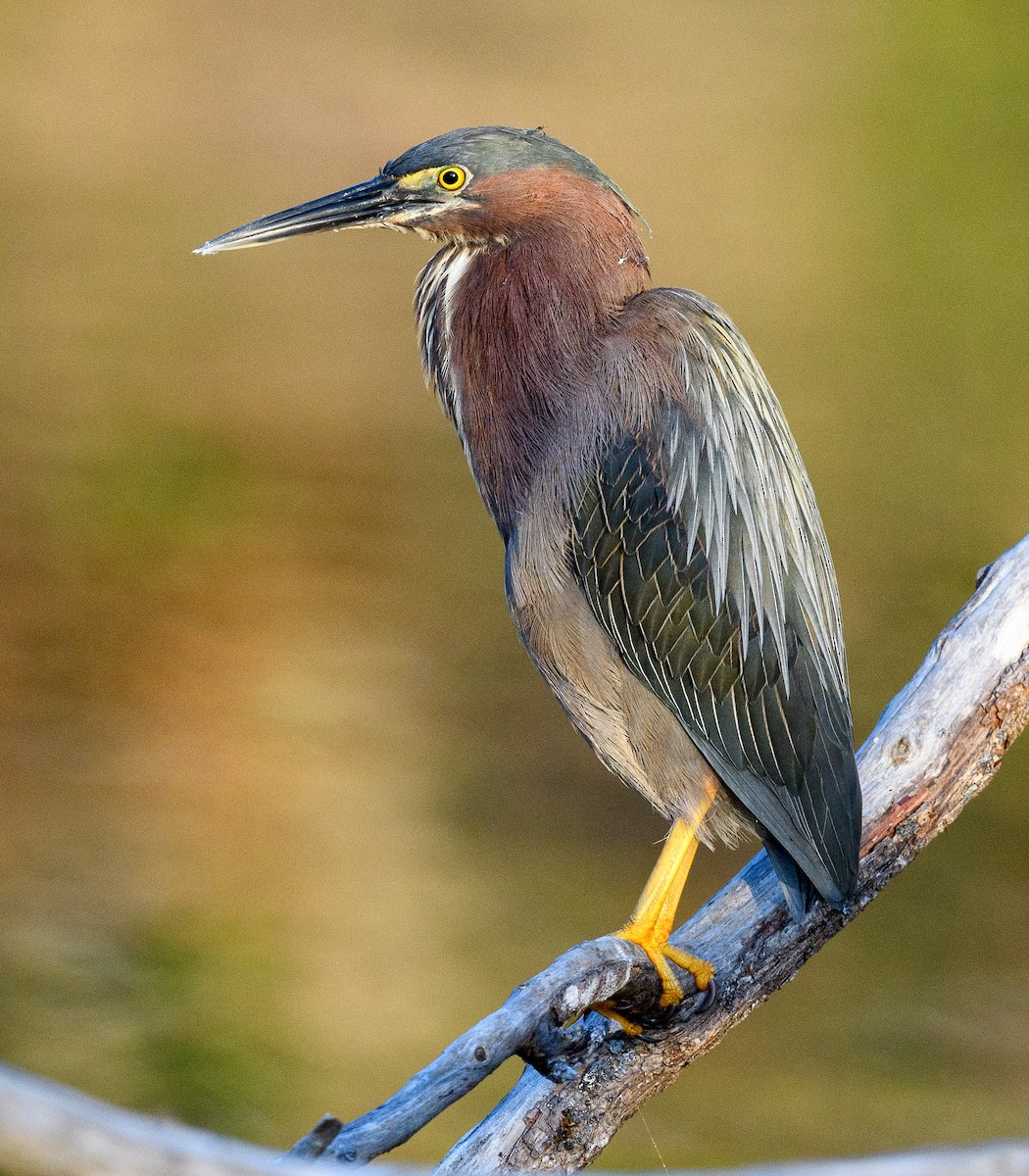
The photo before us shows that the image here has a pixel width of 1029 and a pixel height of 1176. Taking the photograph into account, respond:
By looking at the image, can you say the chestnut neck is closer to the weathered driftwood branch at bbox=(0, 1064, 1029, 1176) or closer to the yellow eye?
the yellow eye

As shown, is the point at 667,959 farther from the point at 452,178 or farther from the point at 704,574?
the point at 452,178

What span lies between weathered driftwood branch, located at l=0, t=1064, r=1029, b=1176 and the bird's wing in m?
1.03

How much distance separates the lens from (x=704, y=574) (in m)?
1.90

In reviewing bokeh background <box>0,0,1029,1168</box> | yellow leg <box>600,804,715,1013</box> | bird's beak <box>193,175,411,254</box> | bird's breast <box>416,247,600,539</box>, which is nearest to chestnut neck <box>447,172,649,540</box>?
bird's breast <box>416,247,600,539</box>

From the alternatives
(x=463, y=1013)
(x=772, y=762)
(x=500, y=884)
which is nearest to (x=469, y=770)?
(x=500, y=884)

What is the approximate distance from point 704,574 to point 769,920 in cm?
44

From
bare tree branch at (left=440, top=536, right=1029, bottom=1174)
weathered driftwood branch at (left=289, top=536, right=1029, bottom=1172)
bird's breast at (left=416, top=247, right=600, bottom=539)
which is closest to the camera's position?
weathered driftwood branch at (left=289, top=536, right=1029, bottom=1172)

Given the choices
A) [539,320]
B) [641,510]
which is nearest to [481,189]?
[539,320]

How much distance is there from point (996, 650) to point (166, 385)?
502 centimetres

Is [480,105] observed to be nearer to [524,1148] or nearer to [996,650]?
[996,650]

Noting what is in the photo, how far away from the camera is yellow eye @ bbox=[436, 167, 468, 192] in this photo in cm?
198

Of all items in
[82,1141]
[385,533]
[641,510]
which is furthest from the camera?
[385,533]

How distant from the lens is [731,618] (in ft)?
6.26

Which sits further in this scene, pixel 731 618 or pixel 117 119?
pixel 117 119
